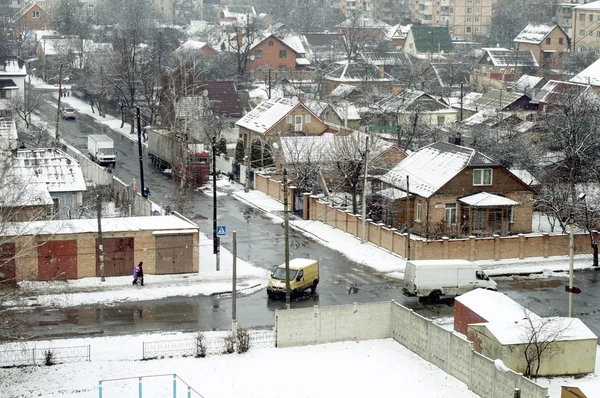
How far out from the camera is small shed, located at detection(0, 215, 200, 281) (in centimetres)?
3766

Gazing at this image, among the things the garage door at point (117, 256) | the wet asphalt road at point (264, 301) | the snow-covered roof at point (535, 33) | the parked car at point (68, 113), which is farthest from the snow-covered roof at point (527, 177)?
the snow-covered roof at point (535, 33)

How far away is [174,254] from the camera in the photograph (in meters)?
39.8

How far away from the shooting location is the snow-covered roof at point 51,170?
47.0 meters

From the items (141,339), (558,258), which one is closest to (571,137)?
(558,258)

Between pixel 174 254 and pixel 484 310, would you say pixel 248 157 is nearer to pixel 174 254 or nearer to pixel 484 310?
pixel 174 254

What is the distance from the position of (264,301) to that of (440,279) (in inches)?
249

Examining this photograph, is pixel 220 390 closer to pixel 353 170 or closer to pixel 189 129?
pixel 353 170

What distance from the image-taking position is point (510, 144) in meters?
59.8

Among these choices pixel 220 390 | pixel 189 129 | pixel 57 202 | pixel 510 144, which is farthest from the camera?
pixel 189 129

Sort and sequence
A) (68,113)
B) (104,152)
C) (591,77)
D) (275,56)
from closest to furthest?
(104,152) < (591,77) < (68,113) < (275,56)

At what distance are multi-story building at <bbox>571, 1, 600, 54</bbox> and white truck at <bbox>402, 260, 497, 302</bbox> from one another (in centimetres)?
8438

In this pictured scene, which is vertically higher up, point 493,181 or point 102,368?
point 493,181

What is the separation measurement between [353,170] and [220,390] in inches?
856

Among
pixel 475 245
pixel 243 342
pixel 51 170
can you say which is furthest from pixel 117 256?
pixel 475 245
